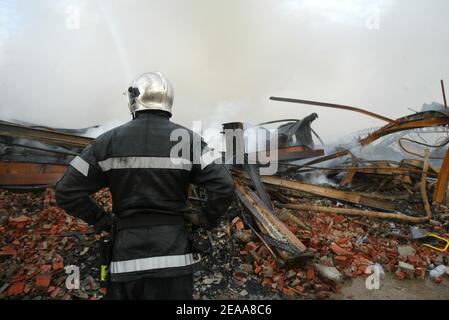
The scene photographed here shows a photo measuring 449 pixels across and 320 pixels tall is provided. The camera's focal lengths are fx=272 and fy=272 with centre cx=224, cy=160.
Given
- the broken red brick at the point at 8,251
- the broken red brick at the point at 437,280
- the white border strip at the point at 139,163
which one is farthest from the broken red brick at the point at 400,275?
the broken red brick at the point at 8,251

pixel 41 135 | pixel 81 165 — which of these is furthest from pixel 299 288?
pixel 41 135

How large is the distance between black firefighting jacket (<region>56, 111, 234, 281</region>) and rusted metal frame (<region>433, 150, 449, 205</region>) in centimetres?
505

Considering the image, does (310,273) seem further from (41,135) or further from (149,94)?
(41,135)

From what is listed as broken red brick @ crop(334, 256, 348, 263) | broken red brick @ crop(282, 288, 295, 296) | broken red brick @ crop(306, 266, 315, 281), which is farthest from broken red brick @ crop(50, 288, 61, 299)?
broken red brick @ crop(334, 256, 348, 263)

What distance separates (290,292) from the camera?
304 centimetres

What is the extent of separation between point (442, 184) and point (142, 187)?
18.5 ft

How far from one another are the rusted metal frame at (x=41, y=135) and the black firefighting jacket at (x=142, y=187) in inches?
129

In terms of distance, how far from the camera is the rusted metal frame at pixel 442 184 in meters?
4.89

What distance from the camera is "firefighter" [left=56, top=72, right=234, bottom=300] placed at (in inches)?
71.7

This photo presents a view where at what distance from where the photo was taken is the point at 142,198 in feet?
6.02

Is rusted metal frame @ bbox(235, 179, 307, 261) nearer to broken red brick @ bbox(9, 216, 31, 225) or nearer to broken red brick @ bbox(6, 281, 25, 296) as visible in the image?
broken red brick @ bbox(6, 281, 25, 296)

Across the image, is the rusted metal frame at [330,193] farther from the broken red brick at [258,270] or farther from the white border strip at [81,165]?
the white border strip at [81,165]
